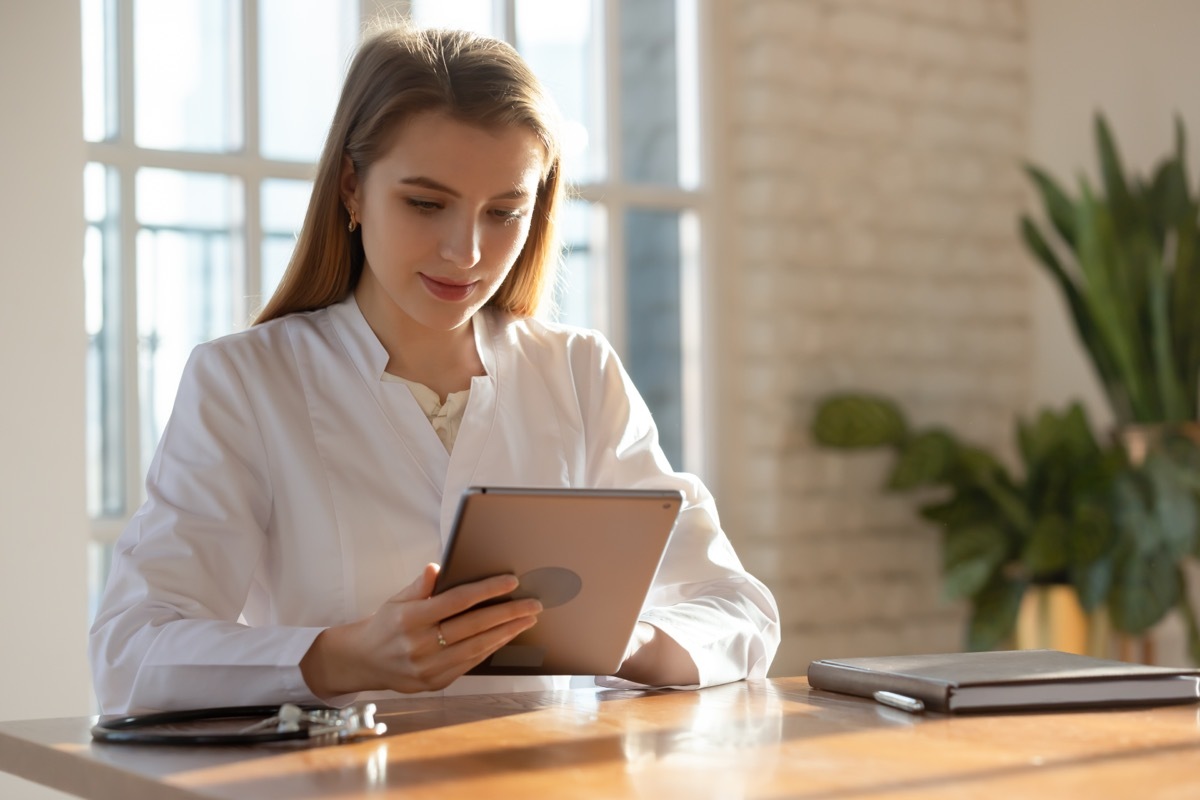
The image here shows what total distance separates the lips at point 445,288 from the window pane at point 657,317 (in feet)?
8.09

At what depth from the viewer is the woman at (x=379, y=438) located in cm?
177

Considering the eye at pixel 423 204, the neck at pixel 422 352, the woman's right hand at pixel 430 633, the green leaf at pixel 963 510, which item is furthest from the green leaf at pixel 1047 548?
the woman's right hand at pixel 430 633

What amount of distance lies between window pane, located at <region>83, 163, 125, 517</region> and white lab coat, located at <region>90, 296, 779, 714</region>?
158 centimetres

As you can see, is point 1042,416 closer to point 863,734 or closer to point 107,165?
point 107,165

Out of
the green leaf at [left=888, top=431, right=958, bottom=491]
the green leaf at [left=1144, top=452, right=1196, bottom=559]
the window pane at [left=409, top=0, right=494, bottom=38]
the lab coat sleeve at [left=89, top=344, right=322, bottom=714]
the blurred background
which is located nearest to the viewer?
the lab coat sleeve at [left=89, top=344, right=322, bottom=714]

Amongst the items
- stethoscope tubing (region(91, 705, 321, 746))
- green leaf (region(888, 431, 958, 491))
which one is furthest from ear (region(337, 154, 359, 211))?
green leaf (region(888, 431, 958, 491))

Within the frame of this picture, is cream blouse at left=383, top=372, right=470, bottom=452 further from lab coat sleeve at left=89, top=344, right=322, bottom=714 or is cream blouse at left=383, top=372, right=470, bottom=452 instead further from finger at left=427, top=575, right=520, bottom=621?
finger at left=427, top=575, right=520, bottom=621

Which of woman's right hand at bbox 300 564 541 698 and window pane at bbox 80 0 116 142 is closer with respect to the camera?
woman's right hand at bbox 300 564 541 698

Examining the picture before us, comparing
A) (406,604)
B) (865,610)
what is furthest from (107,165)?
(865,610)

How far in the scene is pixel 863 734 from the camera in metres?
1.43

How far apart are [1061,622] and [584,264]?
5.82 feet

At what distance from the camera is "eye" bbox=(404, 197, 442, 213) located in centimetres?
195

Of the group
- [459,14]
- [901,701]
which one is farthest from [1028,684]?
[459,14]

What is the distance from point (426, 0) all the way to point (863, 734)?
3047mm
